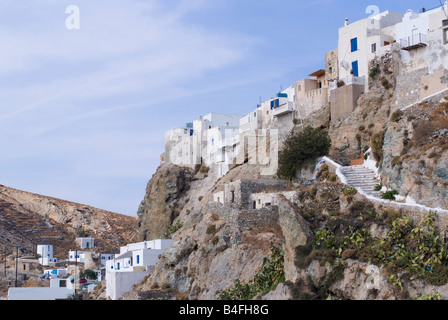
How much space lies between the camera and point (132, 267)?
1993 inches

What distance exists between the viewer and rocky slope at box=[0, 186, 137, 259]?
364ft

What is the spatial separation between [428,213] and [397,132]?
27.8ft

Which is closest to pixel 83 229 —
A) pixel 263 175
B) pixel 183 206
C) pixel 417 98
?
pixel 183 206

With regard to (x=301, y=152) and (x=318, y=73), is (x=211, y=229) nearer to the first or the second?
(x=301, y=152)

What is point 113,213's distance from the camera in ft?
443

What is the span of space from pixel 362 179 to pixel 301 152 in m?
6.89

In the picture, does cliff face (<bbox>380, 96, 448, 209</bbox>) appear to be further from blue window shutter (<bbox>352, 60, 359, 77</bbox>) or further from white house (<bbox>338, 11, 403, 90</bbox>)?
blue window shutter (<bbox>352, 60, 359, 77</bbox>)

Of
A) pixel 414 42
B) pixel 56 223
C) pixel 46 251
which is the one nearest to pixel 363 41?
pixel 414 42

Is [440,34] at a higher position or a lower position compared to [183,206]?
higher

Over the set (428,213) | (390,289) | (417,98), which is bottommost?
(390,289)

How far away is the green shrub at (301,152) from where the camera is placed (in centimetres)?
4275

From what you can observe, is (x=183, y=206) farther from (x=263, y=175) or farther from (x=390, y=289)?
(x=390, y=289)

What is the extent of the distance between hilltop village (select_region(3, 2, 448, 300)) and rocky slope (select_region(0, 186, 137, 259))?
164ft

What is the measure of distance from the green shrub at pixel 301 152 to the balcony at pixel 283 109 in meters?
12.1
